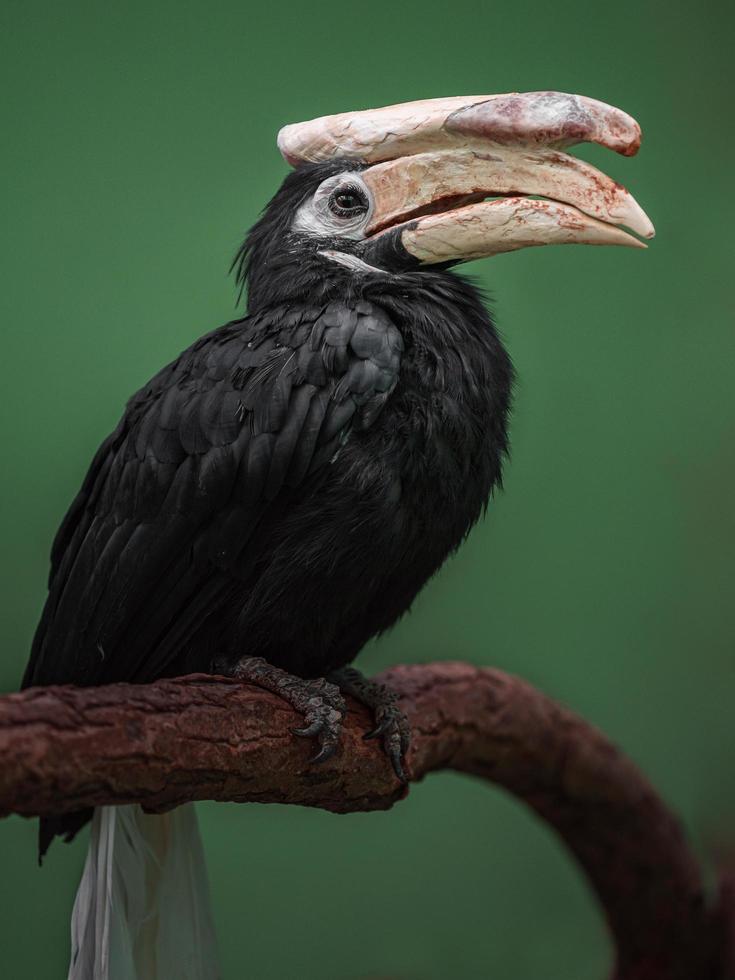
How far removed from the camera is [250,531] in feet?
7.44

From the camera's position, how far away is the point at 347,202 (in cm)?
261

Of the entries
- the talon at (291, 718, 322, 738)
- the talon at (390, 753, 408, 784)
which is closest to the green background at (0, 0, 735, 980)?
the talon at (390, 753, 408, 784)

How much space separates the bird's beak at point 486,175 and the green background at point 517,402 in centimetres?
86

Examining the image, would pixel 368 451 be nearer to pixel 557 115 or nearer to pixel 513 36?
pixel 557 115

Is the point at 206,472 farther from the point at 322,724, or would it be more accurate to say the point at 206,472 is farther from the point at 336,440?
the point at 322,724

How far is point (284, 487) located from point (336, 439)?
0.50 ft

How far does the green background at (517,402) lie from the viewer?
135 inches

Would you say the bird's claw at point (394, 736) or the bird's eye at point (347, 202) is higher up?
the bird's eye at point (347, 202)

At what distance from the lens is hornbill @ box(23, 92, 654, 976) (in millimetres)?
2234

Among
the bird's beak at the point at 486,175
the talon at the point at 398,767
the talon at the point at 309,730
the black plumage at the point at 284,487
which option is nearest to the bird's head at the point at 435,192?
the bird's beak at the point at 486,175

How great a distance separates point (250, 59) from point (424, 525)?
1.99 metres

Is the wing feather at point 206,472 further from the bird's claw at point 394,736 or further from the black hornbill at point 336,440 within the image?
the bird's claw at point 394,736

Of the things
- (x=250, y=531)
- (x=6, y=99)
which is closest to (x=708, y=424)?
(x=250, y=531)

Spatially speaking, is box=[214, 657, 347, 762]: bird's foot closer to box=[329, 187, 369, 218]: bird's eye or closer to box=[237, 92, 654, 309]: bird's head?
box=[237, 92, 654, 309]: bird's head
